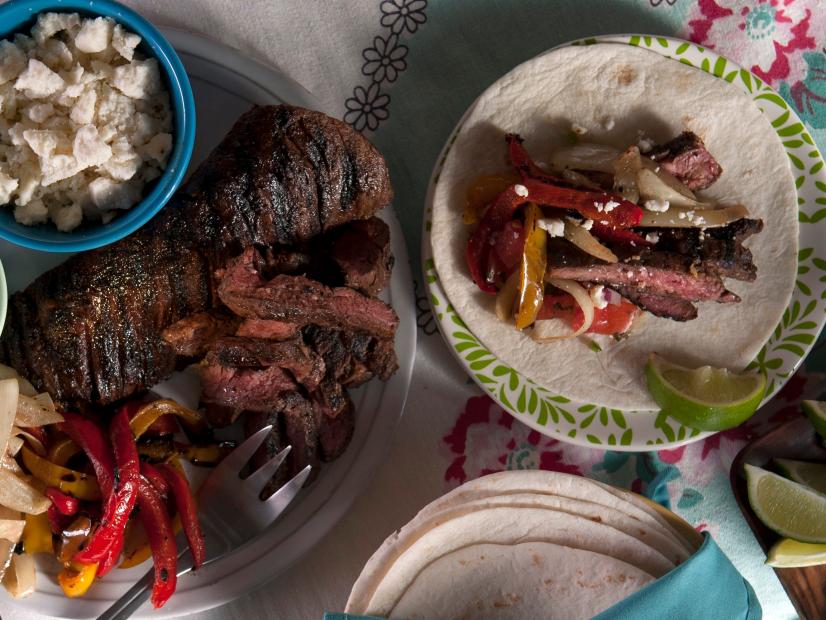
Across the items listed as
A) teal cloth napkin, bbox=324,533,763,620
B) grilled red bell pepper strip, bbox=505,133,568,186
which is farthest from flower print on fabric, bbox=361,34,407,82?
teal cloth napkin, bbox=324,533,763,620

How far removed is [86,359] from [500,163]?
179cm

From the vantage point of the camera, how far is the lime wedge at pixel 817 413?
3.05 meters

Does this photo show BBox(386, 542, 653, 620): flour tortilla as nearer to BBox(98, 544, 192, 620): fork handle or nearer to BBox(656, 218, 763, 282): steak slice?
BBox(98, 544, 192, 620): fork handle

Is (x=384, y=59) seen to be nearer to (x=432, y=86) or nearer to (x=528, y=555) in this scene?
(x=432, y=86)

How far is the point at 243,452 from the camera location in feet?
9.40

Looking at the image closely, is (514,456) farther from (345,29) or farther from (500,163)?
(345,29)

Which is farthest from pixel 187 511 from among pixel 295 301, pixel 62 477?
pixel 295 301

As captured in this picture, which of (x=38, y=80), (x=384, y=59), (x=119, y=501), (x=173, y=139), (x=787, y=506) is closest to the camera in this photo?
(x=38, y=80)

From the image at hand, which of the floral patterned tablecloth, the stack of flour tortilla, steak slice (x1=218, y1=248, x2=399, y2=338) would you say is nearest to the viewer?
steak slice (x1=218, y1=248, x2=399, y2=338)

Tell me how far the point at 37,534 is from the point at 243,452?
2.81ft

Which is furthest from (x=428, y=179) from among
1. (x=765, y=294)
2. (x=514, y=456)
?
(x=765, y=294)

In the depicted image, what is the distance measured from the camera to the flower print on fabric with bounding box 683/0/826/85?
329cm

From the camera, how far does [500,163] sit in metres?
3.04

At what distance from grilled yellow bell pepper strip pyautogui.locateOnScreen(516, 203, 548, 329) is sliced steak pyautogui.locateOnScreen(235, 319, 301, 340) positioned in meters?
0.89
